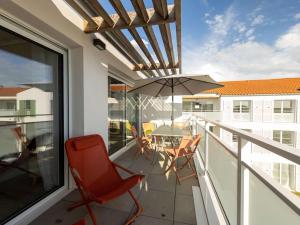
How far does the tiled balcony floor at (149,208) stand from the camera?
2.08 metres

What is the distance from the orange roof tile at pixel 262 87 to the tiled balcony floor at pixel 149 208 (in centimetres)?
1436

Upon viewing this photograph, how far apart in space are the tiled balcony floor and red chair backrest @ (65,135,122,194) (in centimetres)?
28

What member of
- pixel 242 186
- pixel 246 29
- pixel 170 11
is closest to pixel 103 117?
pixel 170 11

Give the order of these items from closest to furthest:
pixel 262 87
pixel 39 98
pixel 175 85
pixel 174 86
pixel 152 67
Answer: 1. pixel 39 98
2. pixel 175 85
3. pixel 174 86
4. pixel 152 67
5. pixel 262 87

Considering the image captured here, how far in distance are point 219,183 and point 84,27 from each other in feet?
9.53

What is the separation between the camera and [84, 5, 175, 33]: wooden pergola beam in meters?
2.32

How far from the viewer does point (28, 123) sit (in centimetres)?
213

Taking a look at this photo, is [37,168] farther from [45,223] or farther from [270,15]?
[270,15]

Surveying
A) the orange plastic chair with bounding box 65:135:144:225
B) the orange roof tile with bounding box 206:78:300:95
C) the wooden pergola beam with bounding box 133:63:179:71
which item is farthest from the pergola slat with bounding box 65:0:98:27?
the orange roof tile with bounding box 206:78:300:95

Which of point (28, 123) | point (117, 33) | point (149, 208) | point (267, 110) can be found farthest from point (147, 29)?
point (267, 110)

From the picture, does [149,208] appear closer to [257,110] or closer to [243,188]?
[243,188]

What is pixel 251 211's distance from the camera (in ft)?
3.85

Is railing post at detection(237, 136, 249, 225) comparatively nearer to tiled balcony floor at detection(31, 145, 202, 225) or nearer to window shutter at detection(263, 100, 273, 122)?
tiled balcony floor at detection(31, 145, 202, 225)

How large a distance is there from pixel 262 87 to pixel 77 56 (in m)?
17.8
